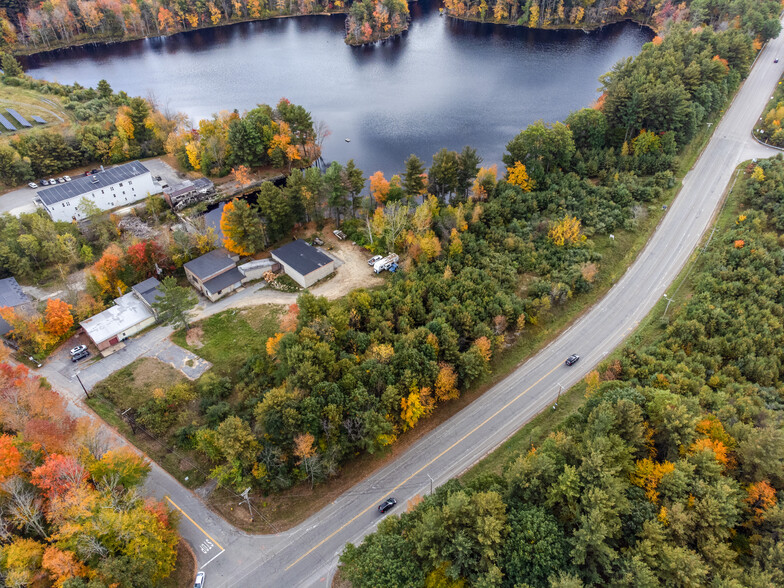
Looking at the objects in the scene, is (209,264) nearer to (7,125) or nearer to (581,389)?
(581,389)

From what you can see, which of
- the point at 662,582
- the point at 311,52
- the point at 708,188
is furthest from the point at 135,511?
the point at 311,52

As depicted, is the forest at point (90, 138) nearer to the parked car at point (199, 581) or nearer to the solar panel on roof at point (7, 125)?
the solar panel on roof at point (7, 125)

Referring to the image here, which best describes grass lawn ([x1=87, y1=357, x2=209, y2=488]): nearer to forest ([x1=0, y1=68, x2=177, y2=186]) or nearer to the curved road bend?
the curved road bend

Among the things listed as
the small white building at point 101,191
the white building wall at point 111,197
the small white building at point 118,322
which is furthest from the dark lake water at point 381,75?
the small white building at point 118,322

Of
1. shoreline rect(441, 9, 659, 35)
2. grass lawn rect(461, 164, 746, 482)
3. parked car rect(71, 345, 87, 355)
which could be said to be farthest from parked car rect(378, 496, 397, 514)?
shoreline rect(441, 9, 659, 35)

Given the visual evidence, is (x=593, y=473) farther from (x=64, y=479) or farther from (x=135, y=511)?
(x=64, y=479)

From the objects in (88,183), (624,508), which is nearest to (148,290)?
(88,183)
